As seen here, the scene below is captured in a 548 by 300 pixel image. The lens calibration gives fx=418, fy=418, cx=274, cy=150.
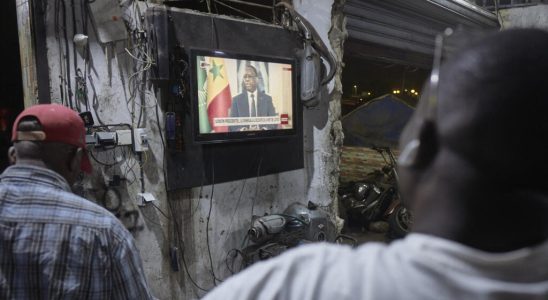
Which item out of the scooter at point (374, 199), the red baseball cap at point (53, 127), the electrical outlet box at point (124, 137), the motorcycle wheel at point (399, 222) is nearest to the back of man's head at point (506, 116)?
the red baseball cap at point (53, 127)

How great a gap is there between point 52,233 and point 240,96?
3.03 metres

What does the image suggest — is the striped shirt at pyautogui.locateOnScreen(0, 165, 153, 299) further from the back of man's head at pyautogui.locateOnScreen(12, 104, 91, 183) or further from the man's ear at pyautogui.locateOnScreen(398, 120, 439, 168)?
the man's ear at pyautogui.locateOnScreen(398, 120, 439, 168)

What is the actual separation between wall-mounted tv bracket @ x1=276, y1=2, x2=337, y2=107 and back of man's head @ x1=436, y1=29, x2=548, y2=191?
4435mm

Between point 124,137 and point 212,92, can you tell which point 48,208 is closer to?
point 124,137

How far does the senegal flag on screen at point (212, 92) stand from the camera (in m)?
4.10

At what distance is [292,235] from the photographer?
4.79m

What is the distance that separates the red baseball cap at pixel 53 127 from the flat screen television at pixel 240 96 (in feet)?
7.28

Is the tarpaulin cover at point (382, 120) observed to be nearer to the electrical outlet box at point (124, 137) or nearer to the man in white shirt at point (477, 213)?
the electrical outlet box at point (124, 137)

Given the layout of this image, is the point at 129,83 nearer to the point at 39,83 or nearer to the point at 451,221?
the point at 39,83

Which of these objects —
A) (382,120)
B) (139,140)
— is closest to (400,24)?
(382,120)

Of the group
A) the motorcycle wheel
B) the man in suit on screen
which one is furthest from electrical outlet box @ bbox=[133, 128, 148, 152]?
the motorcycle wheel

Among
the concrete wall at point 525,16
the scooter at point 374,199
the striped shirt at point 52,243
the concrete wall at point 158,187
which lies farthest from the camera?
the concrete wall at point 525,16

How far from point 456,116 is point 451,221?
0.54 ft

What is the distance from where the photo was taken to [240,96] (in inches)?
176
